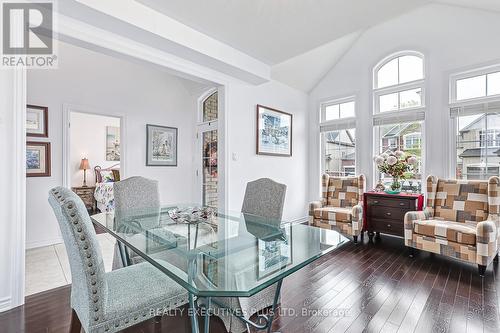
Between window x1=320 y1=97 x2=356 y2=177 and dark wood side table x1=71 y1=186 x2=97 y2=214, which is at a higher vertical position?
window x1=320 y1=97 x2=356 y2=177

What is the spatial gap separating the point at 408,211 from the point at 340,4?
8.97ft

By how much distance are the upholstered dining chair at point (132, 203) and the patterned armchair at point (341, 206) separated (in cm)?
248

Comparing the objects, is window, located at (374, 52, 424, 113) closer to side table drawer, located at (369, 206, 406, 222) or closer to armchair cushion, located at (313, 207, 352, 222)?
side table drawer, located at (369, 206, 406, 222)

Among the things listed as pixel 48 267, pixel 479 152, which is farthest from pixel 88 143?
pixel 479 152

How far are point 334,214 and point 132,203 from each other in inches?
110

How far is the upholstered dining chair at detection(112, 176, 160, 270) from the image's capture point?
220cm

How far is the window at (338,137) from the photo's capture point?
4602mm

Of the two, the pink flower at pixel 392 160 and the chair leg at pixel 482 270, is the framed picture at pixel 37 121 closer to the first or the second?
the pink flower at pixel 392 160

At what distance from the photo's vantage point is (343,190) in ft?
13.9

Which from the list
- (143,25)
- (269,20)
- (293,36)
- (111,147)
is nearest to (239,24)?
(269,20)

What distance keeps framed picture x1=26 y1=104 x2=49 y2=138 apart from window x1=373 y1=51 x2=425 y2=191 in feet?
16.5

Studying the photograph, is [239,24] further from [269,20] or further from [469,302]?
[469,302]

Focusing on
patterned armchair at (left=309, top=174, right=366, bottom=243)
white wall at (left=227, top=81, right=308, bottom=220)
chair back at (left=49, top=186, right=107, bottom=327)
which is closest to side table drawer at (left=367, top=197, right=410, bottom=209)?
patterned armchair at (left=309, top=174, right=366, bottom=243)

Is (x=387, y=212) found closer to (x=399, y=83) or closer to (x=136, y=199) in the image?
(x=399, y=83)
